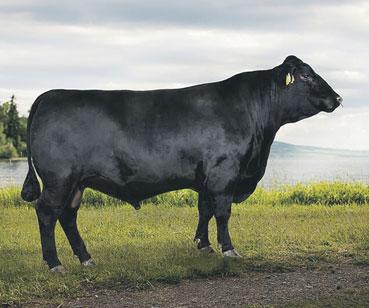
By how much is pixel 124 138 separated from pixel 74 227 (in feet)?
4.33

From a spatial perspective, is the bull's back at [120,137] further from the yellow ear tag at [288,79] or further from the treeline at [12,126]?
the treeline at [12,126]

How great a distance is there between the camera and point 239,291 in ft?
24.4

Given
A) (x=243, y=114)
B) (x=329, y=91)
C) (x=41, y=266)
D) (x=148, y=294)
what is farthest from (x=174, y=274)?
(x=329, y=91)

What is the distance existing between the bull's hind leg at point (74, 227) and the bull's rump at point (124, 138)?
0.36 m

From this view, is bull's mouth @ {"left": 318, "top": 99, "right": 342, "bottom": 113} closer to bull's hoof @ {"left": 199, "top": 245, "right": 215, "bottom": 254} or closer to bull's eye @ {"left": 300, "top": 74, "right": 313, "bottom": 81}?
bull's eye @ {"left": 300, "top": 74, "right": 313, "bottom": 81}

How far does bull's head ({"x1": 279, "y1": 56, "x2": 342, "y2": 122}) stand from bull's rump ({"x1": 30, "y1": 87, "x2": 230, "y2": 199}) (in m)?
1.14

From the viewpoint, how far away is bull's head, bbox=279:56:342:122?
8883mm

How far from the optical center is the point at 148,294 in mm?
7336

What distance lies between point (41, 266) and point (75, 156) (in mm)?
1551

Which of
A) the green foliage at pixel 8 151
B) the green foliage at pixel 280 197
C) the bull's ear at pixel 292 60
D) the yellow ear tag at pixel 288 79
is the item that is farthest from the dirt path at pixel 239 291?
the green foliage at pixel 8 151

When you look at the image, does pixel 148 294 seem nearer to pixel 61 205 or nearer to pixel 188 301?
pixel 188 301

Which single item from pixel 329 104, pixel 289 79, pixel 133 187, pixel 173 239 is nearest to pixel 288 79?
pixel 289 79

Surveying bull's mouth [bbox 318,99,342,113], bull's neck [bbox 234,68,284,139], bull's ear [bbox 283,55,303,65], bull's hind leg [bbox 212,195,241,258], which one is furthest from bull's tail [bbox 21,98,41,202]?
bull's mouth [bbox 318,99,342,113]

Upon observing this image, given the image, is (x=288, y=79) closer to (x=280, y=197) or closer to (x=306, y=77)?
(x=306, y=77)
